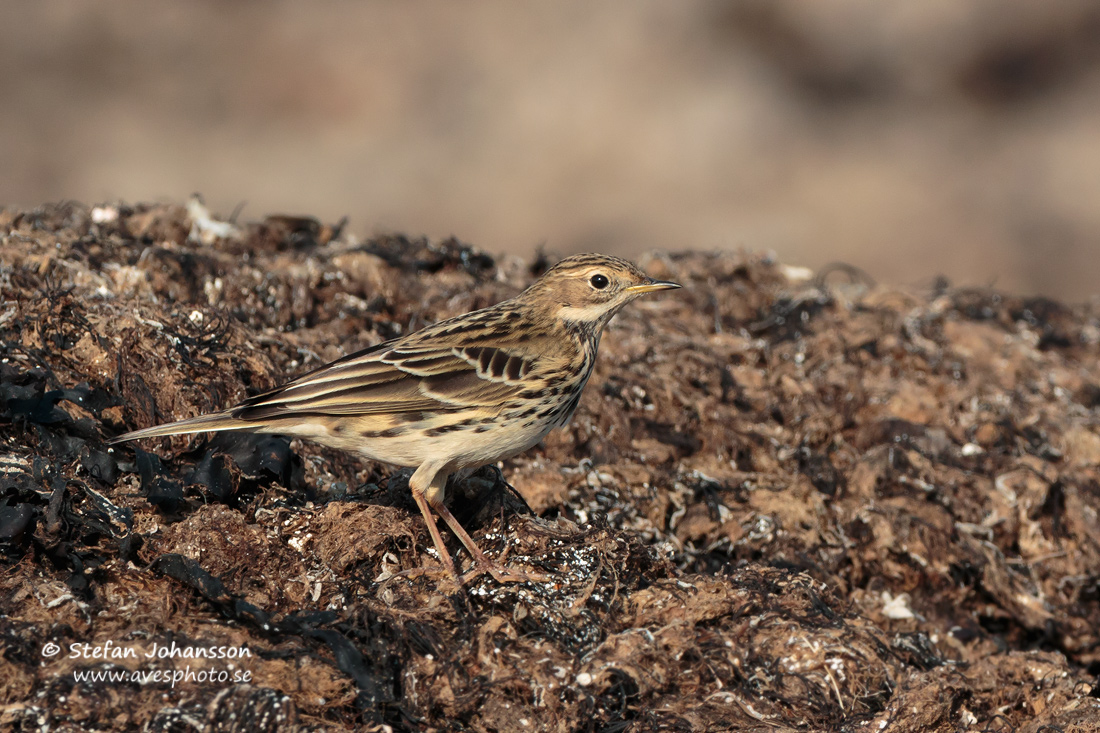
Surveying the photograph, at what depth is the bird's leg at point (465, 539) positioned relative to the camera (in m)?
5.40

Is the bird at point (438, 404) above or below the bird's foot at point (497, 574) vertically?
above

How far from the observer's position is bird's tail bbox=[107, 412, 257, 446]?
5.33 m

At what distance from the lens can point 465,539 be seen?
5.63m

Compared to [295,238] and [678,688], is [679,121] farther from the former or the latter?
[678,688]

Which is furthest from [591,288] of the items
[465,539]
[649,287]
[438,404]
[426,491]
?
[465,539]

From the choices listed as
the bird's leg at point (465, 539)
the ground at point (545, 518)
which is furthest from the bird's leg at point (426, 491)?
the ground at point (545, 518)

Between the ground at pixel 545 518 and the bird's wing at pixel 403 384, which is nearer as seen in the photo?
the ground at pixel 545 518

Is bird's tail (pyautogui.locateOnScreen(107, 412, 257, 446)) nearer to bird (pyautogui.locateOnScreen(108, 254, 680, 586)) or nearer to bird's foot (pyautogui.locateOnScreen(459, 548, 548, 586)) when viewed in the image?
bird (pyautogui.locateOnScreen(108, 254, 680, 586))

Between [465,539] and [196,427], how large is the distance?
1.50m

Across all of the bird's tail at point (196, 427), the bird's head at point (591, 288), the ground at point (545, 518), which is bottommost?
the ground at point (545, 518)

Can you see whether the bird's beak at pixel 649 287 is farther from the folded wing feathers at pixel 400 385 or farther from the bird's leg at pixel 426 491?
the bird's leg at pixel 426 491

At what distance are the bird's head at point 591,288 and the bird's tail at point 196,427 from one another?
2.17 m

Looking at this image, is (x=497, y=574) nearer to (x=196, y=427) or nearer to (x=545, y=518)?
(x=545, y=518)

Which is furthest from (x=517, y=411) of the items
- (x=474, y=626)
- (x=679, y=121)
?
(x=679, y=121)
